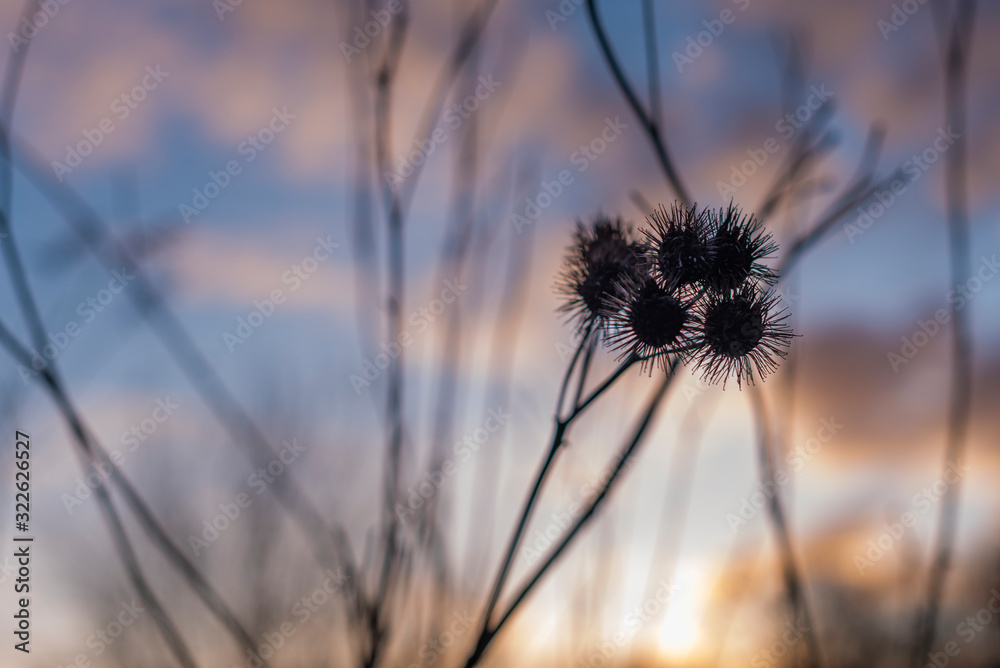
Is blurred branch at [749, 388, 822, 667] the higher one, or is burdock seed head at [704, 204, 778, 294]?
burdock seed head at [704, 204, 778, 294]

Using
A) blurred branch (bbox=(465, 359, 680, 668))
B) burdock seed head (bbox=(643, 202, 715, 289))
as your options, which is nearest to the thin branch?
burdock seed head (bbox=(643, 202, 715, 289))

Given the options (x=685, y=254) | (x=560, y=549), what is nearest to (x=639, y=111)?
(x=685, y=254)

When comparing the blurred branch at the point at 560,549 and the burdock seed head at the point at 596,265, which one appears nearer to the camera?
the blurred branch at the point at 560,549

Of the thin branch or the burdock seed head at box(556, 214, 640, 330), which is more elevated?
the thin branch

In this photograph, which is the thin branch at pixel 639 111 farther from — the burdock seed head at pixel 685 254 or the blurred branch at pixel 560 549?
the blurred branch at pixel 560 549

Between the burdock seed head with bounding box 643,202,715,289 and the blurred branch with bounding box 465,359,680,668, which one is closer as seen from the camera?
the blurred branch with bounding box 465,359,680,668

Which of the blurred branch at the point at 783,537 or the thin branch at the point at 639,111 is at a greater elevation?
the thin branch at the point at 639,111

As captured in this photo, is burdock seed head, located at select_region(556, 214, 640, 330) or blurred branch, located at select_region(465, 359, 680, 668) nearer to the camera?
blurred branch, located at select_region(465, 359, 680, 668)

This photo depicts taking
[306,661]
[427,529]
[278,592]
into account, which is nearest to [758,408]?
[427,529]

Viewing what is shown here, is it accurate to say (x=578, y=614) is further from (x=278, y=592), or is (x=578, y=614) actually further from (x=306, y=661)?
(x=278, y=592)

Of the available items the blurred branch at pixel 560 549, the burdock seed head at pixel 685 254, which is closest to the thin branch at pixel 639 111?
the burdock seed head at pixel 685 254

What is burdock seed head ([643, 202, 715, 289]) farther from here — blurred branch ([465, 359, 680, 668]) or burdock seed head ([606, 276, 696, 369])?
blurred branch ([465, 359, 680, 668])

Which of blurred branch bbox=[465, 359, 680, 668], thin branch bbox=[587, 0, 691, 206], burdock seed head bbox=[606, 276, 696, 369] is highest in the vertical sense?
thin branch bbox=[587, 0, 691, 206]
